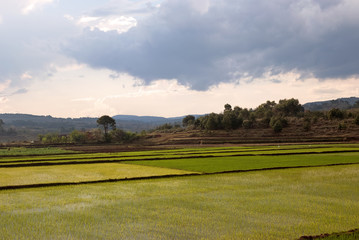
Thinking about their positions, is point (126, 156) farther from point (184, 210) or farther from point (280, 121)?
point (280, 121)

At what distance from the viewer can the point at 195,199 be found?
48.8 feet

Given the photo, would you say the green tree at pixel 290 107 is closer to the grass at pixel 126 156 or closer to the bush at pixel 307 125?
the bush at pixel 307 125

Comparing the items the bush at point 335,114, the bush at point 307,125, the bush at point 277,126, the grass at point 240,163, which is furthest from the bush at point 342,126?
the grass at point 240,163

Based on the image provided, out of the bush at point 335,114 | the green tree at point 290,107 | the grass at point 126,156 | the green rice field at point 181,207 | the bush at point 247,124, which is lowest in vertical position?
the grass at point 126,156

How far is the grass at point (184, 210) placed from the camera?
10.3 metres

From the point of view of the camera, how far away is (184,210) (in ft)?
42.1

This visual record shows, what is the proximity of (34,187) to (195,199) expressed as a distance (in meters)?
10.6

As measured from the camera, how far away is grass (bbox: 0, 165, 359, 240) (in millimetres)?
10320

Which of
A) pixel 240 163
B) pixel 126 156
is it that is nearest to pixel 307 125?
pixel 126 156

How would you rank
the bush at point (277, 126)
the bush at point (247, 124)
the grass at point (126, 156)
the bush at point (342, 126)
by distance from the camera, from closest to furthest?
the grass at point (126, 156)
the bush at point (342, 126)
the bush at point (277, 126)
the bush at point (247, 124)

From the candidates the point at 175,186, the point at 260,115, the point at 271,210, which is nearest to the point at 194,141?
the point at 260,115

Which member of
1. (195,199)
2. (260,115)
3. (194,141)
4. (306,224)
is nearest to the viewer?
(306,224)

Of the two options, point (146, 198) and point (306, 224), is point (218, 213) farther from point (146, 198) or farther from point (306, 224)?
point (146, 198)

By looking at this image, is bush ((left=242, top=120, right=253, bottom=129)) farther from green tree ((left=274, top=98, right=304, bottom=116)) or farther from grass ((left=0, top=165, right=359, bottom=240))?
grass ((left=0, top=165, right=359, bottom=240))
